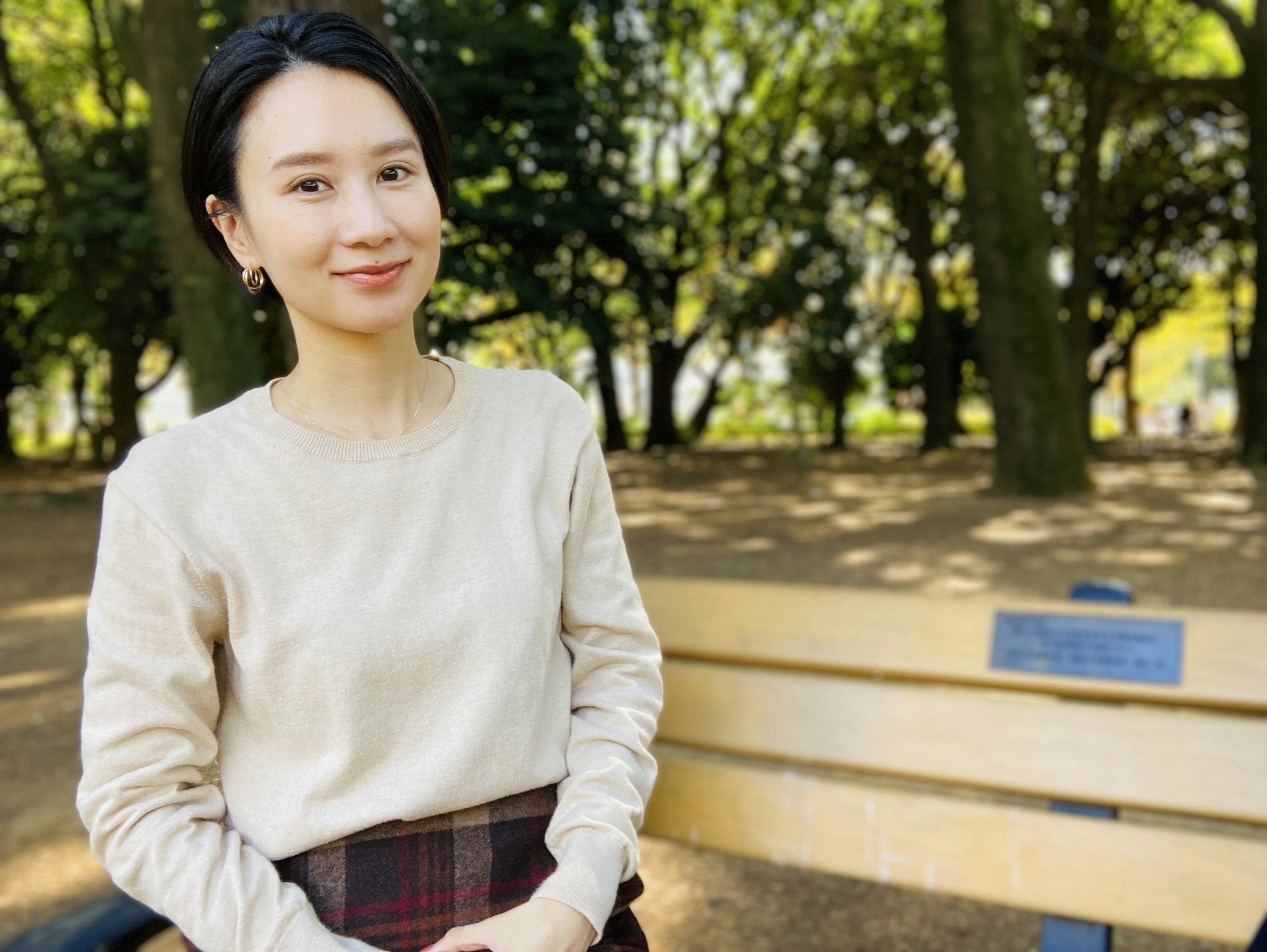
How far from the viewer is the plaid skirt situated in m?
1.60

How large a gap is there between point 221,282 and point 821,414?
22240mm

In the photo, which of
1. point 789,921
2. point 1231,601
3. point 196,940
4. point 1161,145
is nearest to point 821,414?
point 1161,145

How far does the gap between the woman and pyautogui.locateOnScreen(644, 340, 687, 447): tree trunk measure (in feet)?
66.4

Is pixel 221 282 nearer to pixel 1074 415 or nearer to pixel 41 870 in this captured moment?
pixel 41 870

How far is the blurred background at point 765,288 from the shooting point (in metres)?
6.42

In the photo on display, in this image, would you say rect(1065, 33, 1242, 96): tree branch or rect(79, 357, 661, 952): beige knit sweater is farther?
rect(1065, 33, 1242, 96): tree branch

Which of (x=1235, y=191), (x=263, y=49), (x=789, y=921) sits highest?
(x=1235, y=191)

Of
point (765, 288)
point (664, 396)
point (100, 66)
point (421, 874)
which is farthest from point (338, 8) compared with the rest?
point (664, 396)

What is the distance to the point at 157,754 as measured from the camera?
1.50 m

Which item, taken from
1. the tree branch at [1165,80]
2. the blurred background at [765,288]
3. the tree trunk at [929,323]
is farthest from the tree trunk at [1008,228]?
the tree trunk at [929,323]

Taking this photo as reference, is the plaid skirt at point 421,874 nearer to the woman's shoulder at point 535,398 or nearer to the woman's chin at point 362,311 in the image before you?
the woman's shoulder at point 535,398

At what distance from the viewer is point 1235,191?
69.1ft

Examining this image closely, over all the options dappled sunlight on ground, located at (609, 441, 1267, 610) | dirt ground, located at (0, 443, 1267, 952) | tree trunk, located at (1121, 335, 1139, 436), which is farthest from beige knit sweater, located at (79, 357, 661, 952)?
tree trunk, located at (1121, 335, 1139, 436)

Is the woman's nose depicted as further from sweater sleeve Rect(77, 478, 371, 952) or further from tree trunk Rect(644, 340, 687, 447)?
tree trunk Rect(644, 340, 687, 447)
